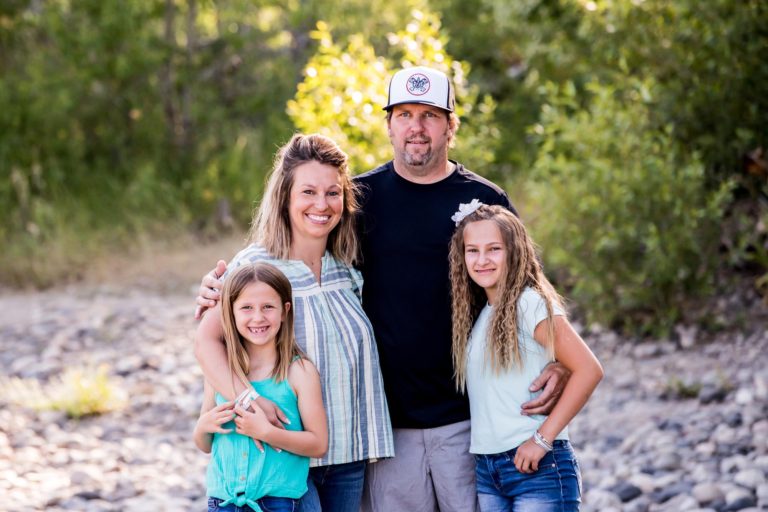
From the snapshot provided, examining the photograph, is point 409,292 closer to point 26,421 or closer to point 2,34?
point 26,421

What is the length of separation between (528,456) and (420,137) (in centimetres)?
111

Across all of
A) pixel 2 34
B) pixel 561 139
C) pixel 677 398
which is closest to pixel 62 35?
pixel 2 34

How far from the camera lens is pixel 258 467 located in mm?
3090

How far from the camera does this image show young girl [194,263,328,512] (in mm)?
3080

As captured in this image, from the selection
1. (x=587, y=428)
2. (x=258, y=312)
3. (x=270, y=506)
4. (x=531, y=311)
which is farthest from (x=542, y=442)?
(x=587, y=428)

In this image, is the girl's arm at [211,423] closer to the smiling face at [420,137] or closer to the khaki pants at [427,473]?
the khaki pants at [427,473]

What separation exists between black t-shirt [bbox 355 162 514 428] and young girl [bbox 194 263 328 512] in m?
0.37

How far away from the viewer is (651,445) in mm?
5914

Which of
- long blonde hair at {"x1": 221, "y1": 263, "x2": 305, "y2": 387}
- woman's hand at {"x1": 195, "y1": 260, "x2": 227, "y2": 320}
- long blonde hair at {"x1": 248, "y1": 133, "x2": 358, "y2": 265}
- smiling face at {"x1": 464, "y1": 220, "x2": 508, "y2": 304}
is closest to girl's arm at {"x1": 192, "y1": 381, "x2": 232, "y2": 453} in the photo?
long blonde hair at {"x1": 221, "y1": 263, "x2": 305, "y2": 387}

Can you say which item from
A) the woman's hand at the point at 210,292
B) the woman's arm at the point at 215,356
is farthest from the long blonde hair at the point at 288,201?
the woman's arm at the point at 215,356

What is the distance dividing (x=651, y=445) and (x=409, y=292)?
298 cm

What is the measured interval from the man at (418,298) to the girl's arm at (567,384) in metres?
0.30

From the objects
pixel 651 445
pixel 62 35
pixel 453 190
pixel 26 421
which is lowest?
pixel 651 445

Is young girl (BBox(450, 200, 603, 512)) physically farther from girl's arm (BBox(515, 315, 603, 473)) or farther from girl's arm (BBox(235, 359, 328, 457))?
girl's arm (BBox(235, 359, 328, 457))
